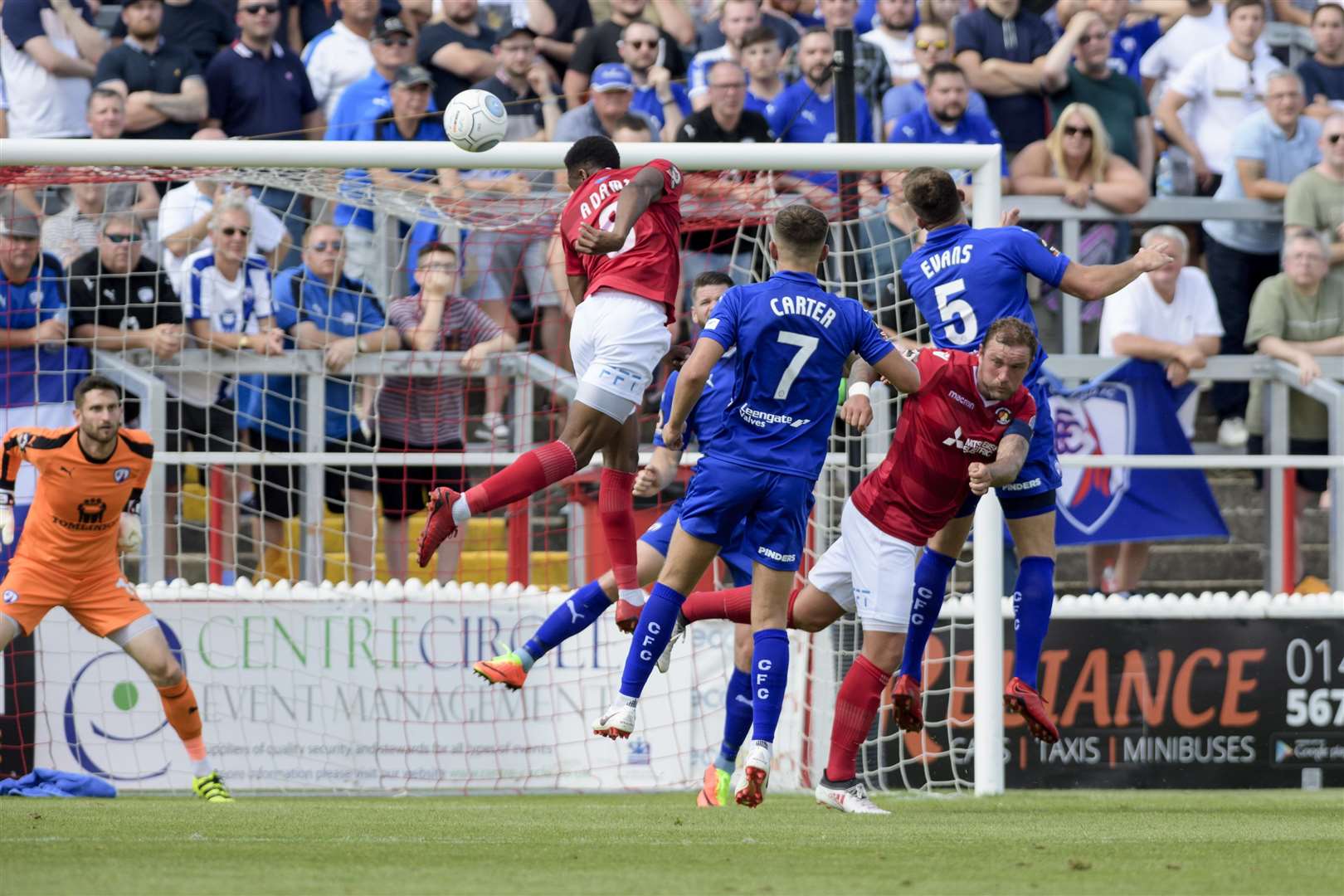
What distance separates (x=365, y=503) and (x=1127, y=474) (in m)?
4.97

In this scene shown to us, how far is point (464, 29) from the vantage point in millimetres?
14508

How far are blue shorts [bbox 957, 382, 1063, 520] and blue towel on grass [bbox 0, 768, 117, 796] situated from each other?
5.42 m

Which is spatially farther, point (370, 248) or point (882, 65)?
point (882, 65)

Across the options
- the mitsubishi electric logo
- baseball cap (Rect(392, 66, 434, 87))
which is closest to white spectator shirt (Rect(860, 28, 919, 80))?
baseball cap (Rect(392, 66, 434, 87))

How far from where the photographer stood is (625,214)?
834 centimetres

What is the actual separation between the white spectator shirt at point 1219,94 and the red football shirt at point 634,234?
7.59 m

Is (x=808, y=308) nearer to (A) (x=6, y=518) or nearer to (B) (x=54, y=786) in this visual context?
(A) (x=6, y=518)

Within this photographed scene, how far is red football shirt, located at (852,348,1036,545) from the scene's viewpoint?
8672 mm

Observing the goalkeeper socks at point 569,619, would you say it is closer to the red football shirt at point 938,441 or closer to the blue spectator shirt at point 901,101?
the red football shirt at point 938,441

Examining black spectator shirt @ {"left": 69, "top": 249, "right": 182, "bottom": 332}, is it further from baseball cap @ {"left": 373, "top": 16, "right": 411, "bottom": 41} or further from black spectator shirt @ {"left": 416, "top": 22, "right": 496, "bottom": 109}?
black spectator shirt @ {"left": 416, "top": 22, "right": 496, "bottom": 109}

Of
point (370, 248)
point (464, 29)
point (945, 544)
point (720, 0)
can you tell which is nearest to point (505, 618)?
point (370, 248)

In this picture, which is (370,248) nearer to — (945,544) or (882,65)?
(882,65)

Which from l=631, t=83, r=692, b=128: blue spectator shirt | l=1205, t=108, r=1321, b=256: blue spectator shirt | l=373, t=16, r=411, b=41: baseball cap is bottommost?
l=1205, t=108, r=1321, b=256: blue spectator shirt

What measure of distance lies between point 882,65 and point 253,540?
5.83 meters
